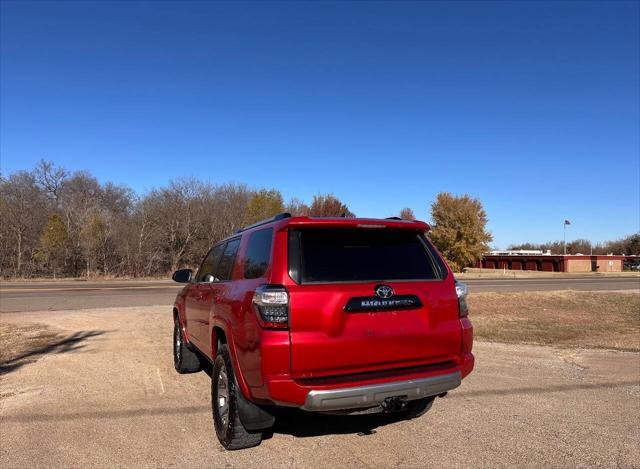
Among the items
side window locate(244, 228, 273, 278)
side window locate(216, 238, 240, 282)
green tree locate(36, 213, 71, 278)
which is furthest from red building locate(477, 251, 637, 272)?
side window locate(244, 228, 273, 278)

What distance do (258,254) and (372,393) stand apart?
151 centimetres

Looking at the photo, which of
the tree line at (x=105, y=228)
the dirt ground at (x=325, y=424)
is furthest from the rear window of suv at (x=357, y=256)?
the tree line at (x=105, y=228)

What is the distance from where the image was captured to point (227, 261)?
538 centimetres

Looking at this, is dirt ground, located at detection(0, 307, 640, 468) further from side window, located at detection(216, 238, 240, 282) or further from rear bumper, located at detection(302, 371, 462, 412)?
side window, located at detection(216, 238, 240, 282)

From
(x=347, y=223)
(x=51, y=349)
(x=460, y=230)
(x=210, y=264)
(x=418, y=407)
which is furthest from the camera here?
(x=460, y=230)

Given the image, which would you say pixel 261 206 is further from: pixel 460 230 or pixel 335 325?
pixel 335 325

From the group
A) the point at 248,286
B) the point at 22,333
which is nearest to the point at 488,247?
the point at 22,333

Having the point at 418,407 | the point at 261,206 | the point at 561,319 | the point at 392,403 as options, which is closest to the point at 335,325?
the point at 392,403

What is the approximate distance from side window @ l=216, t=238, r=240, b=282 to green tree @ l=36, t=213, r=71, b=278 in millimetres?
38272

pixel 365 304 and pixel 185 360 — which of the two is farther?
pixel 185 360

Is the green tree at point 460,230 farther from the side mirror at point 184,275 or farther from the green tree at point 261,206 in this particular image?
the side mirror at point 184,275

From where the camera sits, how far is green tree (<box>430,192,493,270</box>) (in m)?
59.4

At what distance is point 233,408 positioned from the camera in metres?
4.14

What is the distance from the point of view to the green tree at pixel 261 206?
1987 inches
